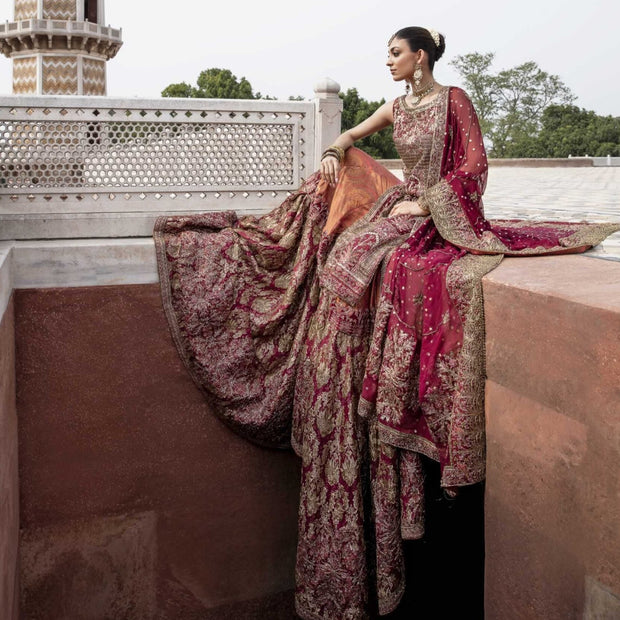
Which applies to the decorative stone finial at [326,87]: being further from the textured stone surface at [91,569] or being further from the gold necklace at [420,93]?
the textured stone surface at [91,569]

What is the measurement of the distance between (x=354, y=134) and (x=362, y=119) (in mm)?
21496

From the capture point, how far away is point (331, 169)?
3.33m

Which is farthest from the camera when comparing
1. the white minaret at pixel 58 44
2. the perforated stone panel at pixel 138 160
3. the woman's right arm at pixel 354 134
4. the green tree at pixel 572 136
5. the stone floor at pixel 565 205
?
the green tree at pixel 572 136

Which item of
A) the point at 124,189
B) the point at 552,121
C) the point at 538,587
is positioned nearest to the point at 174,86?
the point at 552,121

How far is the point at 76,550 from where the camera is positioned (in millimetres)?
3590

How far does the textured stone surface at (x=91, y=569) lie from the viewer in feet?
11.6

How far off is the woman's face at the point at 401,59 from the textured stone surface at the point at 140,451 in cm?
133

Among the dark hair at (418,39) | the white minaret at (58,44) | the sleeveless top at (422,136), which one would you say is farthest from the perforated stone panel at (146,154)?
the white minaret at (58,44)

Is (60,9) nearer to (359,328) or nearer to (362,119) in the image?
(362,119)

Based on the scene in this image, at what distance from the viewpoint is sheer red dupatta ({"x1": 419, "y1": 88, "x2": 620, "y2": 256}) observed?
272 centimetres

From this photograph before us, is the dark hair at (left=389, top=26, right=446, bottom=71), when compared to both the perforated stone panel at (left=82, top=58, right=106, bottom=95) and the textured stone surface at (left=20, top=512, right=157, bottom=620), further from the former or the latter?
the perforated stone panel at (left=82, top=58, right=106, bottom=95)

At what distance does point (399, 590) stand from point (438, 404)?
782mm

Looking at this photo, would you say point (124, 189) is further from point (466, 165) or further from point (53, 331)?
point (466, 165)

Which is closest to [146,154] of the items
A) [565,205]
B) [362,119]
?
[565,205]
